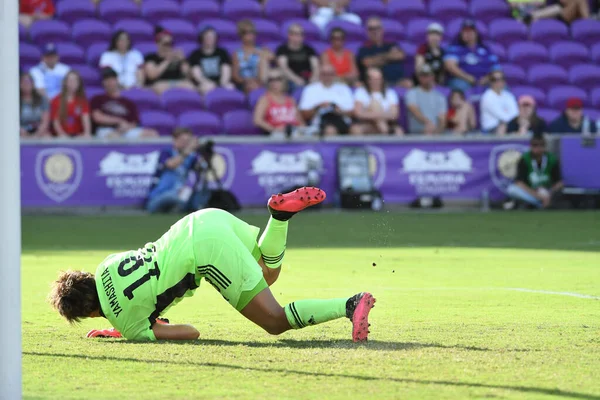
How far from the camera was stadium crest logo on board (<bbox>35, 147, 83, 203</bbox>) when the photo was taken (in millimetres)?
17406

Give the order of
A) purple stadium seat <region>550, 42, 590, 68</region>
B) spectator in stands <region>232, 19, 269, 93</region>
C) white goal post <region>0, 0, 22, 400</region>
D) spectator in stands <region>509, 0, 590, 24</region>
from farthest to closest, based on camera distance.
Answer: spectator in stands <region>509, 0, 590, 24</region>
purple stadium seat <region>550, 42, 590, 68</region>
spectator in stands <region>232, 19, 269, 93</region>
white goal post <region>0, 0, 22, 400</region>

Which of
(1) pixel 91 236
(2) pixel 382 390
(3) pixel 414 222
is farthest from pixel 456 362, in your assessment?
(3) pixel 414 222

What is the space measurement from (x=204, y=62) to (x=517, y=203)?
255 inches

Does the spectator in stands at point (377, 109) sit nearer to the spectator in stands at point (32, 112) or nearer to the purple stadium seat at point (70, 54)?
the purple stadium seat at point (70, 54)

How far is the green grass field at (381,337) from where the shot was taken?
16.2 ft

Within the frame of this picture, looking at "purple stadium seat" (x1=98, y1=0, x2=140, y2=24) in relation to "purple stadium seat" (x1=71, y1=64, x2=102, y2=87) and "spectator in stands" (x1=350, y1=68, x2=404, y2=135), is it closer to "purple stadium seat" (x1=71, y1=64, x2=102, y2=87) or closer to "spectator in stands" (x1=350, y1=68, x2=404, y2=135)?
"purple stadium seat" (x1=71, y1=64, x2=102, y2=87)

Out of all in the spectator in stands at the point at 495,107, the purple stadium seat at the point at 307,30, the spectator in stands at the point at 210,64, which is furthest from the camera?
the purple stadium seat at the point at 307,30

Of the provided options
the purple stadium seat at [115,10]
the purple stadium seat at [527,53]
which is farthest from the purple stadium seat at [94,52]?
the purple stadium seat at [527,53]

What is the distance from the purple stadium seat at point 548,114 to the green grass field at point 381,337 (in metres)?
7.65

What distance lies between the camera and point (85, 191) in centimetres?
1764

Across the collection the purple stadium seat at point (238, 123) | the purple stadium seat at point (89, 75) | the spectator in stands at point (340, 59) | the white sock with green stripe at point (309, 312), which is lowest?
the white sock with green stripe at point (309, 312)

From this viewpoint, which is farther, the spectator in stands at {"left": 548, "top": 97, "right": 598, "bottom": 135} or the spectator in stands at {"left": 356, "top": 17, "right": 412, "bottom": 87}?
the spectator in stands at {"left": 356, "top": 17, "right": 412, "bottom": 87}

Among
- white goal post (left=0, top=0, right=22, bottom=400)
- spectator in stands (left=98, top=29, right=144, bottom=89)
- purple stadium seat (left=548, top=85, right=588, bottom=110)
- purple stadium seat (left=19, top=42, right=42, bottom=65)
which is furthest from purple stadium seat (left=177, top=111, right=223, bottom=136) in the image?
white goal post (left=0, top=0, right=22, bottom=400)

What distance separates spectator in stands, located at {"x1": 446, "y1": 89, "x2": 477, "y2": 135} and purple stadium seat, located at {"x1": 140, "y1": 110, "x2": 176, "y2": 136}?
518 centimetres
